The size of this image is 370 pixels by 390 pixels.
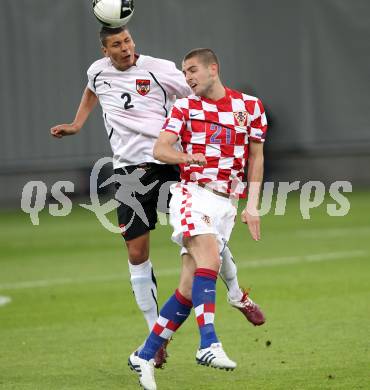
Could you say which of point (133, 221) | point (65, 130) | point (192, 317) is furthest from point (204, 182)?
point (192, 317)

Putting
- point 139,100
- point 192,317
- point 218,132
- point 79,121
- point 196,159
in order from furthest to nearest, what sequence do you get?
point 192,317 < point 79,121 < point 139,100 < point 218,132 < point 196,159

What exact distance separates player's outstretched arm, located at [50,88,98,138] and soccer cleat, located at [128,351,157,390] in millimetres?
1959

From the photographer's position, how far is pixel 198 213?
26.5 ft

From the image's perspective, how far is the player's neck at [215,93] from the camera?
8164 millimetres

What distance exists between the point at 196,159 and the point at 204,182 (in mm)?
677

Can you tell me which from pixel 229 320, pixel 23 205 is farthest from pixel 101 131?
pixel 229 320

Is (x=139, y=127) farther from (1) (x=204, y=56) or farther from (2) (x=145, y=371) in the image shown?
→ (2) (x=145, y=371)

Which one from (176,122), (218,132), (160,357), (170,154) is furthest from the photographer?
(160,357)

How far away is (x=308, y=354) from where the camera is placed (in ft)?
30.3

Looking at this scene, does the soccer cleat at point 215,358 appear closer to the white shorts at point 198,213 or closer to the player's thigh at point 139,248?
the white shorts at point 198,213

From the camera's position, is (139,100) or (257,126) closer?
(257,126)

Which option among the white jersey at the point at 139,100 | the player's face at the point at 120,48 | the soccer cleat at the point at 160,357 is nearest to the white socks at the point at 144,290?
the soccer cleat at the point at 160,357

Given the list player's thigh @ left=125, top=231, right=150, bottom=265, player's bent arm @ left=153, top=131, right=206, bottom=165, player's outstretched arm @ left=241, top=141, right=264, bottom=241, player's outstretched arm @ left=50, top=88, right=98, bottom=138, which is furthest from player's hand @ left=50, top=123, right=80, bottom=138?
player's outstretched arm @ left=241, top=141, right=264, bottom=241

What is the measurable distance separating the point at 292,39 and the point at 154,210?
18.0m
